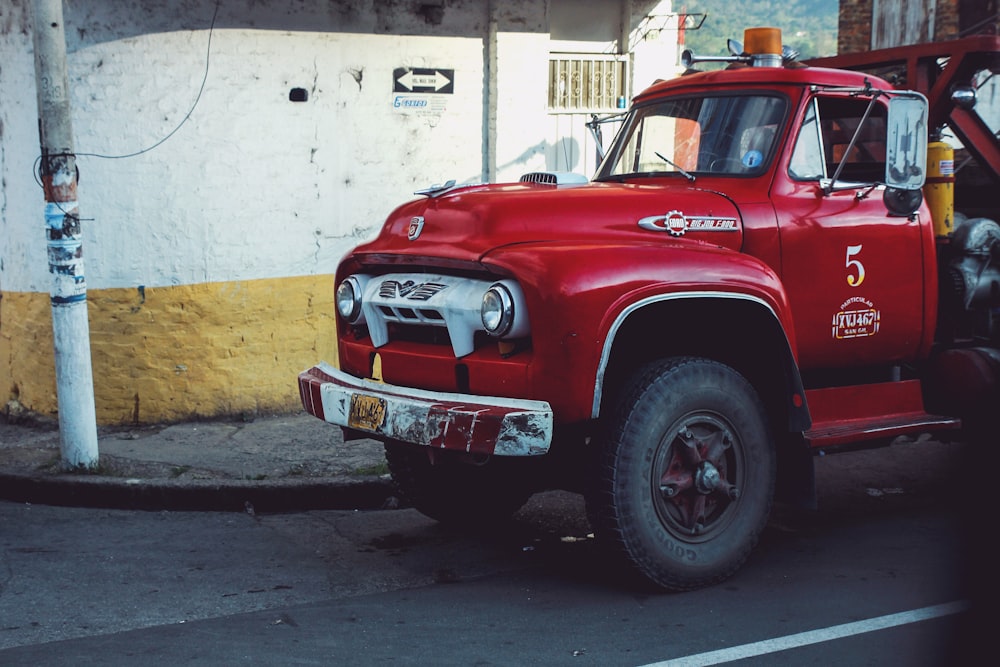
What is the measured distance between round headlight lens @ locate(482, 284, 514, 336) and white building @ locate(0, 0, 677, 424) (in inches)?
163

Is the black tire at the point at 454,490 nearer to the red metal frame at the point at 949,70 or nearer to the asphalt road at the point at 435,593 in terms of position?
the asphalt road at the point at 435,593

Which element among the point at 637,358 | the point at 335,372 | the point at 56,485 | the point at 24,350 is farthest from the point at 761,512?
the point at 24,350

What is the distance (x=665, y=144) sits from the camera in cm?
561

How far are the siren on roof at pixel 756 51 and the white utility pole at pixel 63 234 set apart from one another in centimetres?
344

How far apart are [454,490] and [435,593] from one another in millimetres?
898

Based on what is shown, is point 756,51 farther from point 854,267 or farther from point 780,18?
point 780,18

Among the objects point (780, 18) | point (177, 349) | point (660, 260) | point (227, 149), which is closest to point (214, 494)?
point (177, 349)

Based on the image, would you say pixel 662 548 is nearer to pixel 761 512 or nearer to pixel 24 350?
pixel 761 512

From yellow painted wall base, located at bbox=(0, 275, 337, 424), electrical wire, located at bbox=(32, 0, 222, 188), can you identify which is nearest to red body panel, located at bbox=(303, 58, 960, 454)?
yellow painted wall base, located at bbox=(0, 275, 337, 424)

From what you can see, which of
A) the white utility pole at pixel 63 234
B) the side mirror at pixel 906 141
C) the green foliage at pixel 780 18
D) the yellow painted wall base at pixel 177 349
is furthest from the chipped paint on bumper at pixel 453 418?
the green foliage at pixel 780 18

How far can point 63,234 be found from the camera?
21.6 ft

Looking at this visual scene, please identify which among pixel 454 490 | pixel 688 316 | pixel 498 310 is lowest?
Answer: pixel 454 490

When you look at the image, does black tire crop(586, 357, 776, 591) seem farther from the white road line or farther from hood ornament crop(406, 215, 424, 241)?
hood ornament crop(406, 215, 424, 241)

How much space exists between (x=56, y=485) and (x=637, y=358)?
357 centimetres
